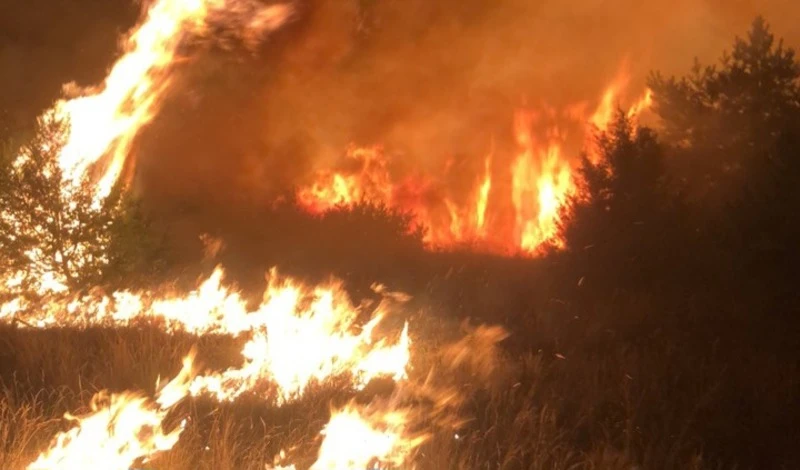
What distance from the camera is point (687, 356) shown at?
28.5 feet

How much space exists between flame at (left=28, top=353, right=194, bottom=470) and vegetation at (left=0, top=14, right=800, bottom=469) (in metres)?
0.17

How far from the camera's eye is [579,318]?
11.0 meters

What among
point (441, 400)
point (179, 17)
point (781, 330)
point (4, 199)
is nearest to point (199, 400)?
point (441, 400)

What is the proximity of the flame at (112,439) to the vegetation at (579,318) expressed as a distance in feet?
0.56

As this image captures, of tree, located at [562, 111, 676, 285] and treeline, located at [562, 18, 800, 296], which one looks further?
tree, located at [562, 111, 676, 285]

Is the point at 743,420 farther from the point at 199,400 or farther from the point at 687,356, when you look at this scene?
the point at 199,400

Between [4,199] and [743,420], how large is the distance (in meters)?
9.42

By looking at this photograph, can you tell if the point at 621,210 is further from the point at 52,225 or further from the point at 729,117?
the point at 52,225

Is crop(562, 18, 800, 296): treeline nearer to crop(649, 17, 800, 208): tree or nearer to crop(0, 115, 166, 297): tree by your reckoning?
crop(649, 17, 800, 208): tree

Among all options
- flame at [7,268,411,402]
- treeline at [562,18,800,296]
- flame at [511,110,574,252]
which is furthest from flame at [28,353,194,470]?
flame at [511,110,574,252]

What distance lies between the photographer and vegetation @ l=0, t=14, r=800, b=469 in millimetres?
5426

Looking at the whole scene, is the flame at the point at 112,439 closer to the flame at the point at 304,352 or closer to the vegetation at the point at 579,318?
the vegetation at the point at 579,318

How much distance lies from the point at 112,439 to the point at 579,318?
791 centimetres

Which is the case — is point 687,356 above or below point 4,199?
below
